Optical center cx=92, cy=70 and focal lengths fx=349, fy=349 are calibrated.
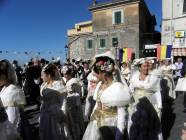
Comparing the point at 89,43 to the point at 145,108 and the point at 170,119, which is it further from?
the point at 145,108

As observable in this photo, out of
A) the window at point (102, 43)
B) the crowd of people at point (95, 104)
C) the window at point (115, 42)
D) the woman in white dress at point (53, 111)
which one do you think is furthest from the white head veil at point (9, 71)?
the window at point (102, 43)

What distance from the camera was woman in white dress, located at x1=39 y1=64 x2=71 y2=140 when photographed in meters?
5.76

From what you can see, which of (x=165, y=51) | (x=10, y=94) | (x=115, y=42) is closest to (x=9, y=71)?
(x=10, y=94)

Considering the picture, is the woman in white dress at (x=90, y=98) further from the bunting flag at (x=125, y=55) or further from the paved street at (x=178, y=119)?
the bunting flag at (x=125, y=55)

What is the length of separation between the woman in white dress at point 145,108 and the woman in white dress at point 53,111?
4.42 ft

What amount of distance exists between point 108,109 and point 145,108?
7.77ft

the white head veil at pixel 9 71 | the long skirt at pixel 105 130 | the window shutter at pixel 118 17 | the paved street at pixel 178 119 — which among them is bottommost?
the paved street at pixel 178 119

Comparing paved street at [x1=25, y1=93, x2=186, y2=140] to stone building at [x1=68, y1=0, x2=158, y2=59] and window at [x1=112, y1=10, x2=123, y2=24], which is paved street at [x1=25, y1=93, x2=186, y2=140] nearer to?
stone building at [x1=68, y1=0, x2=158, y2=59]

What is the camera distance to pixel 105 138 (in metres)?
4.38

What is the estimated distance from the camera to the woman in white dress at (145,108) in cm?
649

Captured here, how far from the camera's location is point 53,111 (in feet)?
18.9

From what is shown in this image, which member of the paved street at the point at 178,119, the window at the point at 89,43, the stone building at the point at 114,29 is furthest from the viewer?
the window at the point at 89,43

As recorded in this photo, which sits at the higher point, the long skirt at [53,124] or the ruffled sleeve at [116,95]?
the ruffled sleeve at [116,95]

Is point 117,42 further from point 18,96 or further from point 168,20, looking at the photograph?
point 18,96
